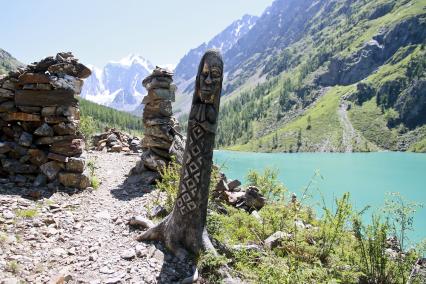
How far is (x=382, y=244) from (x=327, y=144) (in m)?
166

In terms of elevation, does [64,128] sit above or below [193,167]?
A: above

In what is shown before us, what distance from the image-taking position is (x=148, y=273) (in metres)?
7.54

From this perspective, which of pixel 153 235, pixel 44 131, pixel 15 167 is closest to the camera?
pixel 153 235

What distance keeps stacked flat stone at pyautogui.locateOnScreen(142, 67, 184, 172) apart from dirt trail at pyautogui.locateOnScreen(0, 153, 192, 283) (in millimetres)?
4091

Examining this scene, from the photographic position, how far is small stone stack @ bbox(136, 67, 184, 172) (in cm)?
1639

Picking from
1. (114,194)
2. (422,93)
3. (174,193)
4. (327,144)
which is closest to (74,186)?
(114,194)

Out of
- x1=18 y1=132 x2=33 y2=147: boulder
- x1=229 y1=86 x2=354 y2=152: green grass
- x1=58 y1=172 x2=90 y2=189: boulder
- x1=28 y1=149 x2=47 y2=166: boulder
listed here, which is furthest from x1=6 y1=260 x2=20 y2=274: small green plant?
x1=229 y1=86 x2=354 y2=152: green grass

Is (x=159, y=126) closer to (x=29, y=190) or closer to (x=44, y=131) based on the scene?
A: (x=44, y=131)

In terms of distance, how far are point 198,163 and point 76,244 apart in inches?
142

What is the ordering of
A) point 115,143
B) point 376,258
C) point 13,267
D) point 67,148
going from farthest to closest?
1. point 115,143
2. point 67,148
3. point 376,258
4. point 13,267

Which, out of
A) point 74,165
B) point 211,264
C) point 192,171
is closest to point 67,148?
point 74,165

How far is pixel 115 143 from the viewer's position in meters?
25.5

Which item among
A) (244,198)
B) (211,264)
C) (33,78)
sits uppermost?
(33,78)

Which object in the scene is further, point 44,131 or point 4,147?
point 44,131
